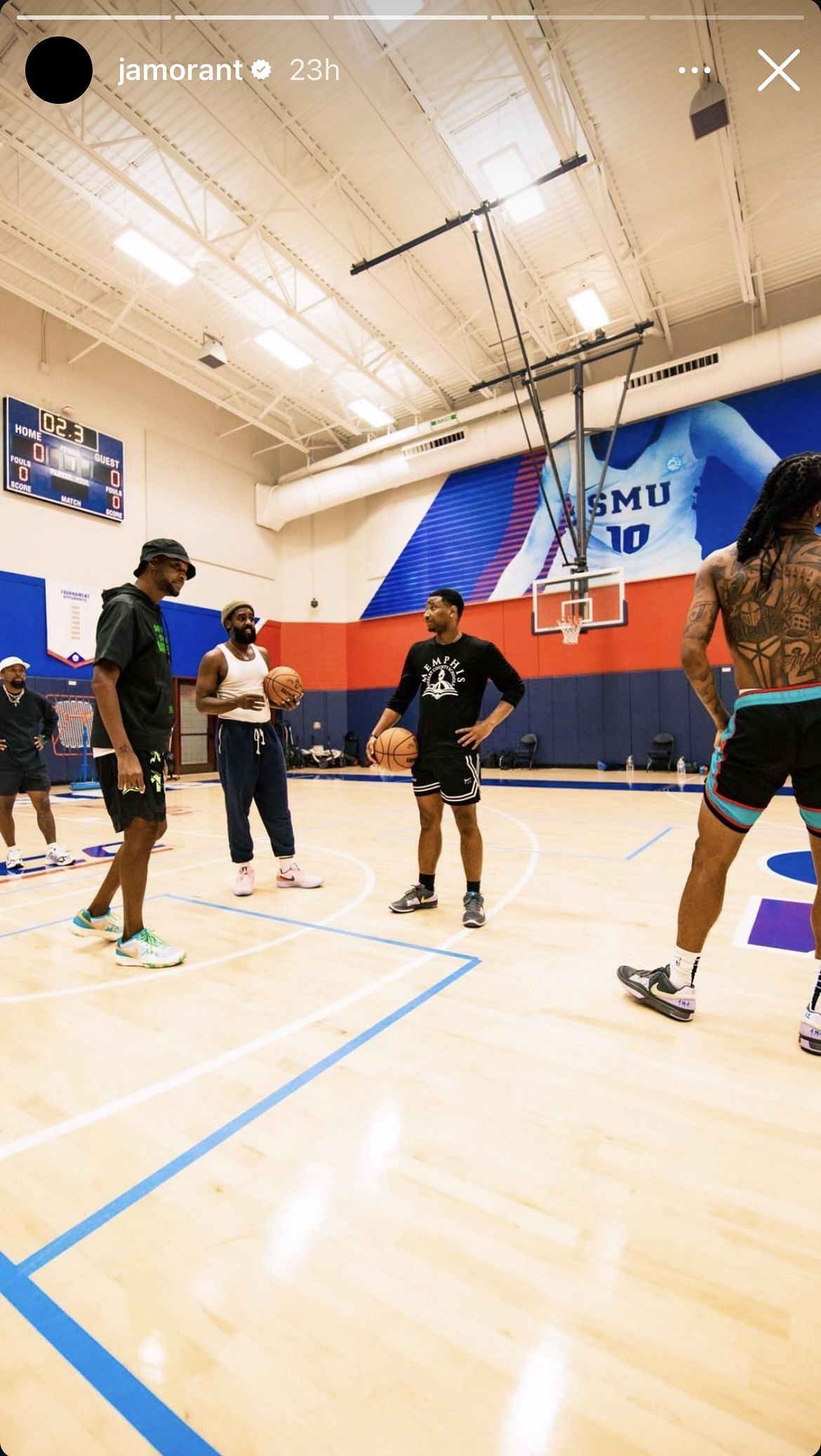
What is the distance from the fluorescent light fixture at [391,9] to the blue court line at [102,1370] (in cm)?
466

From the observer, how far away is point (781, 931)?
3018 millimetres

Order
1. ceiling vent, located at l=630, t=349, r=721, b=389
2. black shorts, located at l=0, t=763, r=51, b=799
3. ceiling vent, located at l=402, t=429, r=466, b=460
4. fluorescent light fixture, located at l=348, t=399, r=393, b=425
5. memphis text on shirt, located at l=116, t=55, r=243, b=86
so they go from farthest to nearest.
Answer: ceiling vent, located at l=402, t=429, r=466, b=460 → fluorescent light fixture, located at l=348, t=399, r=393, b=425 → ceiling vent, located at l=630, t=349, r=721, b=389 → black shorts, located at l=0, t=763, r=51, b=799 → memphis text on shirt, located at l=116, t=55, r=243, b=86

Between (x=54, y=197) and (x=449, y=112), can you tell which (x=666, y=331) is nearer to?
(x=449, y=112)

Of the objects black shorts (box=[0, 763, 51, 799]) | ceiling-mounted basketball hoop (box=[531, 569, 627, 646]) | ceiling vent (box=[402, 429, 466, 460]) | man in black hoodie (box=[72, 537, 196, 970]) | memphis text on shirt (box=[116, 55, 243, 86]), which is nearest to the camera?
memphis text on shirt (box=[116, 55, 243, 86])

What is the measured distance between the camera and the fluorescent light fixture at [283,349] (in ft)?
34.9

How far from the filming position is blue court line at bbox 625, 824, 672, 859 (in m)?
4.77

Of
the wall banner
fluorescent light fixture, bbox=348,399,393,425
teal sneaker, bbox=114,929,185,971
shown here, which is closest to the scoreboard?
the wall banner

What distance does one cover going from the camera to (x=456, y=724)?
3242 mm

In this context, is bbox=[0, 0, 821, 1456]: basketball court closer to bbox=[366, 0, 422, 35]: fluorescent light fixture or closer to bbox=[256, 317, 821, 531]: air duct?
bbox=[256, 317, 821, 531]: air duct

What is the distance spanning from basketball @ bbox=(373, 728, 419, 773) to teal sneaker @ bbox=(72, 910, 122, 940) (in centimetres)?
161

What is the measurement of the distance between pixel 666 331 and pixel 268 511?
29.5ft

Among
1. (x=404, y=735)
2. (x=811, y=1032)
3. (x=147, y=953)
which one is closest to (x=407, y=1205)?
(x=811, y=1032)

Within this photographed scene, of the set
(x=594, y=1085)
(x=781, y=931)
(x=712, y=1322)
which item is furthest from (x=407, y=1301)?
(x=781, y=931)

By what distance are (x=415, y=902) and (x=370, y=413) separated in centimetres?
1209
